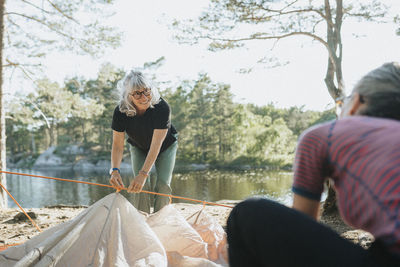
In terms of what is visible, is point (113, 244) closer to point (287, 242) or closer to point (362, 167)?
point (287, 242)

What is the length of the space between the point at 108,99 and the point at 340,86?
25362 mm

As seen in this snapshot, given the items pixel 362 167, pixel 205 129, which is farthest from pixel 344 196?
pixel 205 129

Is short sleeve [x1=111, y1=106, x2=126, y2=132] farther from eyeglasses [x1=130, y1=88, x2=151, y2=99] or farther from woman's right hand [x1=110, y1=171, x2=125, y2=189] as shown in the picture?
woman's right hand [x1=110, y1=171, x2=125, y2=189]

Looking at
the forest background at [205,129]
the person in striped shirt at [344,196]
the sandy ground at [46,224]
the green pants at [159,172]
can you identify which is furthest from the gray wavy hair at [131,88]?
the forest background at [205,129]

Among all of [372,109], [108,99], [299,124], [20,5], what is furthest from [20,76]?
[299,124]

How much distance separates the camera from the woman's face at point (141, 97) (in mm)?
2109

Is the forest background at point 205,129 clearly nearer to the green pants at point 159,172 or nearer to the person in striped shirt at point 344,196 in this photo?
the green pants at point 159,172

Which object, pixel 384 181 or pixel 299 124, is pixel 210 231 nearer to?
pixel 384 181

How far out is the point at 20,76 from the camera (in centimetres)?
644

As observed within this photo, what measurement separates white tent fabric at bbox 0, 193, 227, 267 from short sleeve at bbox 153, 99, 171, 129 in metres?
0.56

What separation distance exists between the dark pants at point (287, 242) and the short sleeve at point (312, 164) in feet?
0.21

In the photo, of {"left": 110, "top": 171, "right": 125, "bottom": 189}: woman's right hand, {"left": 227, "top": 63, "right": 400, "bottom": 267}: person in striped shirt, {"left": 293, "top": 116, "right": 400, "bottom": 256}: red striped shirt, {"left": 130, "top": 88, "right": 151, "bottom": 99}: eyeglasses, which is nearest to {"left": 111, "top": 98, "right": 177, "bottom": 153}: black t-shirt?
{"left": 130, "top": 88, "right": 151, "bottom": 99}: eyeglasses

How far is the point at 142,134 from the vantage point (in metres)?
2.25

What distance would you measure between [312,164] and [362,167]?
114 mm
